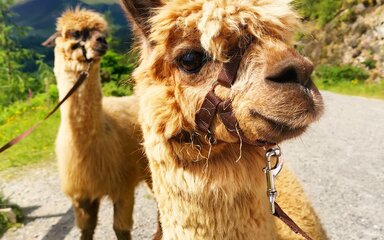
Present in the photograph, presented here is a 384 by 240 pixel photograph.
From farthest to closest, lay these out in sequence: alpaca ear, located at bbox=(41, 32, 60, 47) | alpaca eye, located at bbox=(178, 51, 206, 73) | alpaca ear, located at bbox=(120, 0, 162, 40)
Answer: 1. alpaca ear, located at bbox=(41, 32, 60, 47)
2. alpaca ear, located at bbox=(120, 0, 162, 40)
3. alpaca eye, located at bbox=(178, 51, 206, 73)

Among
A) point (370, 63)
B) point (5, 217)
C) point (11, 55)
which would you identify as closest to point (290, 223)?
point (5, 217)

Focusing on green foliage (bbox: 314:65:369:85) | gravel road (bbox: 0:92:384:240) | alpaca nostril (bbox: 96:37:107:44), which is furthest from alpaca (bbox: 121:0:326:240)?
green foliage (bbox: 314:65:369:85)

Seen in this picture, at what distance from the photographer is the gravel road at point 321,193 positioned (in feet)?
15.4

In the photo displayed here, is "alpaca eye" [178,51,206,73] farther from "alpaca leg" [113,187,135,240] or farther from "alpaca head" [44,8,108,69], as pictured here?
"alpaca leg" [113,187,135,240]

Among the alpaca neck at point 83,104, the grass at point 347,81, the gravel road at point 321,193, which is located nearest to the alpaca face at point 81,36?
the alpaca neck at point 83,104

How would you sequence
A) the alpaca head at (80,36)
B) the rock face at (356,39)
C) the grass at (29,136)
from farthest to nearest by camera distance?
1. the rock face at (356,39)
2. the grass at (29,136)
3. the alpaca head at (80,36)

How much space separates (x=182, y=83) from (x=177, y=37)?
0.61ft

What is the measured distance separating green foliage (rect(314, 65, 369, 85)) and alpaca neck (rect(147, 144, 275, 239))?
16505mm

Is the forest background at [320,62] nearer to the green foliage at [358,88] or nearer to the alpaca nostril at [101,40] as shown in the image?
the green foliage at [358,88]

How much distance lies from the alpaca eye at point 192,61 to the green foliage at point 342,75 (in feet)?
54.4

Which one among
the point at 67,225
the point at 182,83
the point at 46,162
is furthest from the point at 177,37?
the point at 46,162

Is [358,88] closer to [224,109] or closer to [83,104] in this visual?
[83,104]

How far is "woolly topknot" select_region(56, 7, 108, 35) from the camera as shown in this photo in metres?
4.09

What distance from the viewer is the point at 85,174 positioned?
3.75 metres
